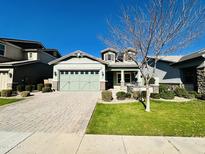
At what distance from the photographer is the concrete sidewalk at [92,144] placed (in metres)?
3.63

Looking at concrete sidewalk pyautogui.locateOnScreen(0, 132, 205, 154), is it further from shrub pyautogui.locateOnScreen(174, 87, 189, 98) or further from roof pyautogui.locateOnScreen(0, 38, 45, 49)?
roof pyautogui.locateOnScreen(0, 38, 45, 49)

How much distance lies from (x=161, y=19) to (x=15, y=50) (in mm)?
21854

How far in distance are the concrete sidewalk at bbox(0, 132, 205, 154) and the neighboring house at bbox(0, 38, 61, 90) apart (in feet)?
43.4

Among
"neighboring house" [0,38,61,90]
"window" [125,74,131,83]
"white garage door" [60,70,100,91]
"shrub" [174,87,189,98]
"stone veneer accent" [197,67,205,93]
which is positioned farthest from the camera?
"window" [125,74,131,83]

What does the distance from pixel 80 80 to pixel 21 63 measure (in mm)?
7639

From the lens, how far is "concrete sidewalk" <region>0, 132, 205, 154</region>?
11.9 feet

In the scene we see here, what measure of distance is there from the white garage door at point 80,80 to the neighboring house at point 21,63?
4836mm

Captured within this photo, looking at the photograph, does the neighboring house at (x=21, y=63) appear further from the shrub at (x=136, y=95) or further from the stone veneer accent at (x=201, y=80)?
the stone veneer accent at (x=201, y=80)

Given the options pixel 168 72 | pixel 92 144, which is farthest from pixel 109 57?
pixel 92 144

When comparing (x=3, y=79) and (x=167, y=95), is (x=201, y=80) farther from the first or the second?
(x=3, y=79)

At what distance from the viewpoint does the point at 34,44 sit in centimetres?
2362

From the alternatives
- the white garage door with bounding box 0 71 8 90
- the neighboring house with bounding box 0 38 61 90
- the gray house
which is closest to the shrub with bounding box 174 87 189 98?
the gray house

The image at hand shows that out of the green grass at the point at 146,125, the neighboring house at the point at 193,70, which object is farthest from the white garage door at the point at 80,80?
the neighboring house at the point at 193,70

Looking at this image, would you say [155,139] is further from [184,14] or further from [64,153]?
[184,14]
